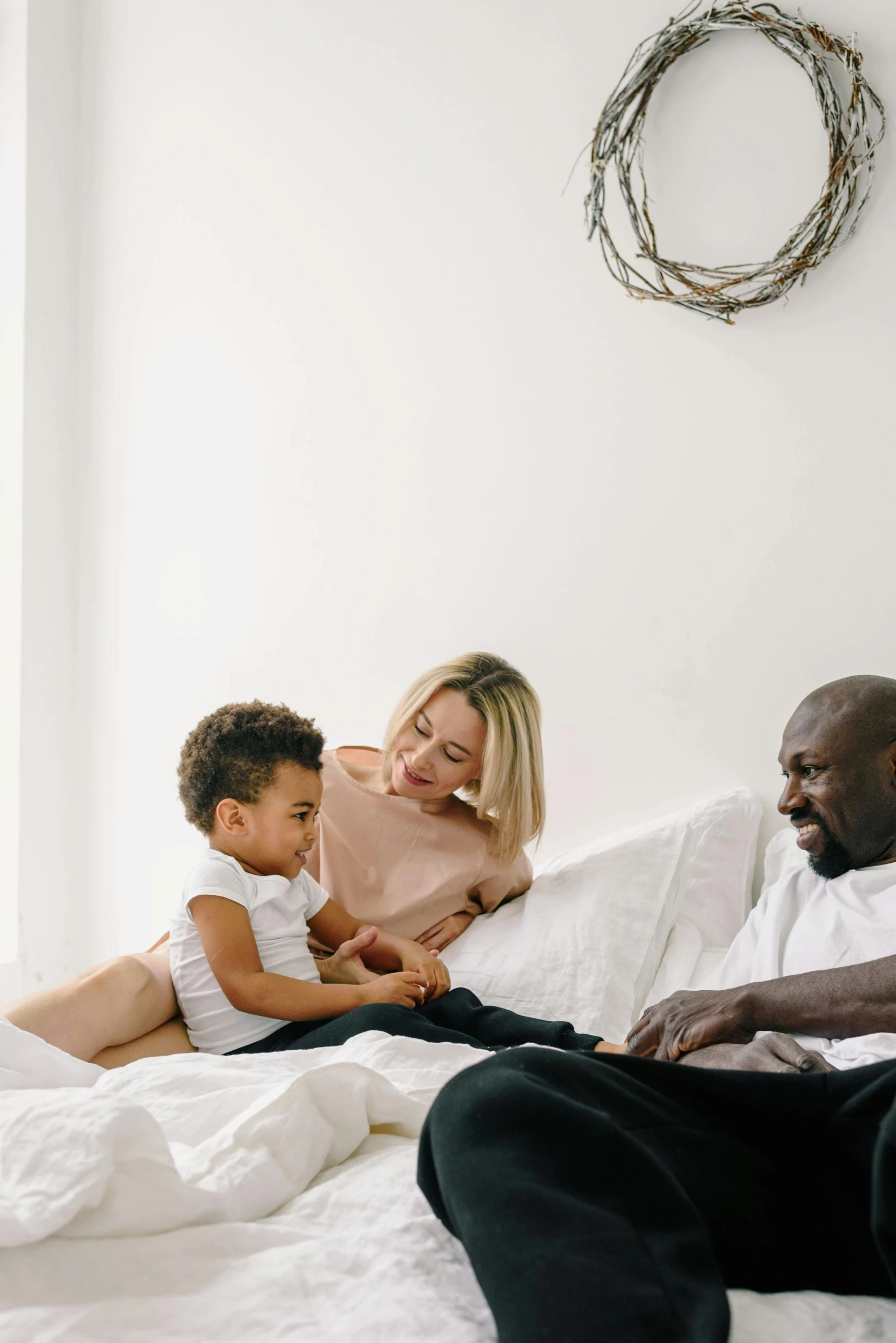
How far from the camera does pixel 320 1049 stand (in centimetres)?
119

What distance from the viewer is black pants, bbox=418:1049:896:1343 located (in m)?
0.56

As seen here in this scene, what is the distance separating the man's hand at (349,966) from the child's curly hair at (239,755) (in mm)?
275

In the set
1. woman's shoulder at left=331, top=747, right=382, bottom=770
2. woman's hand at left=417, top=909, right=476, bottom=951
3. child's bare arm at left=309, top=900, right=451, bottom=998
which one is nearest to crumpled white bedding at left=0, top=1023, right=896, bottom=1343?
child's bare arm at left=309, top=900, right=451, bottom=998

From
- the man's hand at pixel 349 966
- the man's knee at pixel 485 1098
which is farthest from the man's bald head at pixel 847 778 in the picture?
the man's knee at pixel 485 1098

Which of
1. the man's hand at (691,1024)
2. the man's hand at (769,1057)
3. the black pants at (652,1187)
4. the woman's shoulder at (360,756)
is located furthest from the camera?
the woman's shoulder at (360,756)

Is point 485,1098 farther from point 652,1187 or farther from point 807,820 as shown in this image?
point 807,820

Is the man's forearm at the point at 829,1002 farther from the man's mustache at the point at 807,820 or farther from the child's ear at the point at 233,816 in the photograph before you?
the child's ear at the point at 233,816

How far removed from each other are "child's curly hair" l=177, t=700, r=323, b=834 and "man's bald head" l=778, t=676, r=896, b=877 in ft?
2.44

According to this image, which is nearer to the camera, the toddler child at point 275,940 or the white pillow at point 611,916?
the toddler child at point 275,940

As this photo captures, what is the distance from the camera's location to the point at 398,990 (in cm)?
149

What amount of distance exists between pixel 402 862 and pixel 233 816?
1.14ft

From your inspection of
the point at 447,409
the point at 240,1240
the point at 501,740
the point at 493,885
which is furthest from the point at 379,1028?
the point at 447,409

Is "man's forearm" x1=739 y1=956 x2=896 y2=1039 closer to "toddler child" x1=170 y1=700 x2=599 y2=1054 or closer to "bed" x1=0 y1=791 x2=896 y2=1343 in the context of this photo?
"toddler child" x1=170 y1=700 x2=599 y2=1054

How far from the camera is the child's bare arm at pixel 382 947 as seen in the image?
5.14 feet
